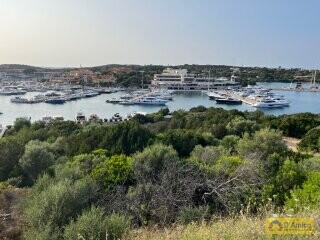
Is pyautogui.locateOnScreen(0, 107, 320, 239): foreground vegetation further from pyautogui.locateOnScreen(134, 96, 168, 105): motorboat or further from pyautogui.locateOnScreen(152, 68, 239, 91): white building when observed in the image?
pyautogui.locateOnScreen(152, 68, 239, 91): white building

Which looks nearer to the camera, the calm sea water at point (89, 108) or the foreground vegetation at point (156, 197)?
the foreground vegetation at point (156, 197)

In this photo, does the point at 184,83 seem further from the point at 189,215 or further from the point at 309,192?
the point at 189,215

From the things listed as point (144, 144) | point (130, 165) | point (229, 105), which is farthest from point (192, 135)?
point (229, 105)

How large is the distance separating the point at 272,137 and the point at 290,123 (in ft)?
32.2

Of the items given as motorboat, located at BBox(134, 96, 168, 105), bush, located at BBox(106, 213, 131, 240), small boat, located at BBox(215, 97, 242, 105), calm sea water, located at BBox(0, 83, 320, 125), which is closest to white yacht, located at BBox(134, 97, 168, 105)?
motorboat, located at BBox(134, 96, 168, 105)

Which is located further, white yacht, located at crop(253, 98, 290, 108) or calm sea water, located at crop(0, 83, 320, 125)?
white yacht, located at crop(253, 98, 290, 108)

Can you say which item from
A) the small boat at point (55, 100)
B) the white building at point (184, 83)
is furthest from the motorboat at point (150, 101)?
the white building at point (184, 83)

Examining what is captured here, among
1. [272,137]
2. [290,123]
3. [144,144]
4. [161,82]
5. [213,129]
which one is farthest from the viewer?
[161,82]

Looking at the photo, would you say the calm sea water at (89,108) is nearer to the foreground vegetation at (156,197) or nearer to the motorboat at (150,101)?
the motorboat at (150,101)

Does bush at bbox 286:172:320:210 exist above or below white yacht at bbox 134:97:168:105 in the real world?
above

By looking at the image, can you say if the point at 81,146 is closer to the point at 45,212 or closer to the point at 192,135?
the point at 192,135

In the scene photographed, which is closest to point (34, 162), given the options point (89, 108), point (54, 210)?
point (54, 210)

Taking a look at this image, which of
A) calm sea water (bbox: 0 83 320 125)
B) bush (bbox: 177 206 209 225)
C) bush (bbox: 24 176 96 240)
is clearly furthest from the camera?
calm sea water (bbox: 0 83 320 125)

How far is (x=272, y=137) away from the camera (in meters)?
12.8
